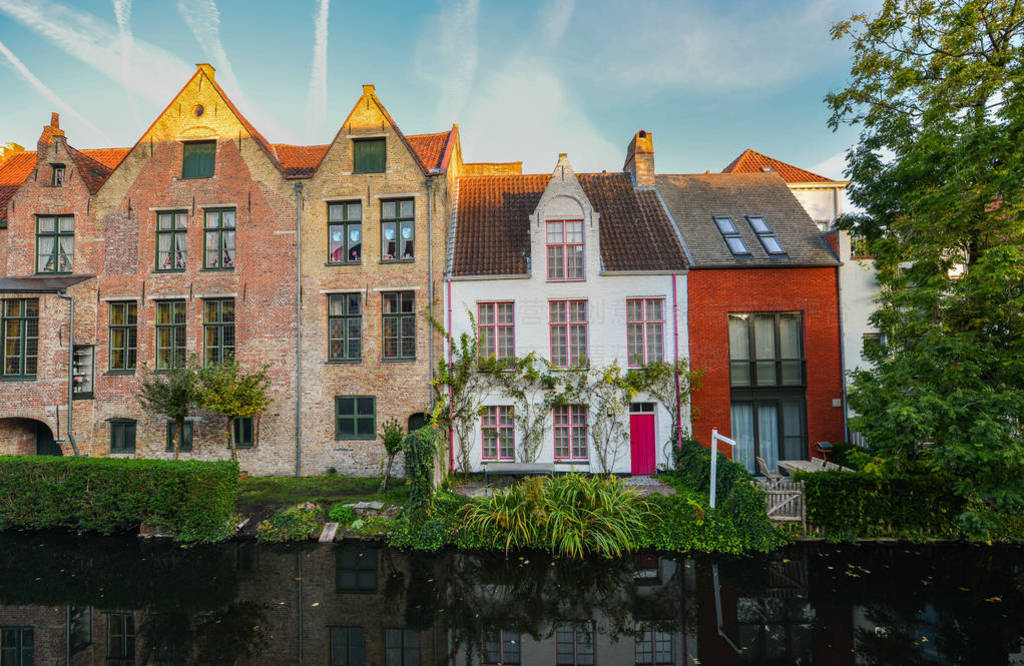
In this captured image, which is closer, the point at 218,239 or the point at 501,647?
the point at 501,647

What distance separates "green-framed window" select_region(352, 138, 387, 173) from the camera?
664 inches

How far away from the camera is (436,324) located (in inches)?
628

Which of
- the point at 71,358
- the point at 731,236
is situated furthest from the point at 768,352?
the point at 71,358

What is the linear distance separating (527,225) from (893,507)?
12.6 metres

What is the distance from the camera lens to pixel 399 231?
1667cm

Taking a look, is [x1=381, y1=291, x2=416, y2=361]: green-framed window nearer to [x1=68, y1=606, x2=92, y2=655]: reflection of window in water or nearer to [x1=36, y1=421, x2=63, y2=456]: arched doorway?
[x1=68, y1=606, x2=92, y2=655]: reflection of window in water

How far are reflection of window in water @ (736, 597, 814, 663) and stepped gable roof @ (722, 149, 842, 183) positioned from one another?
20.6 metres

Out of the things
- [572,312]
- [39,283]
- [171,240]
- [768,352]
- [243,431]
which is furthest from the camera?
[171,240]

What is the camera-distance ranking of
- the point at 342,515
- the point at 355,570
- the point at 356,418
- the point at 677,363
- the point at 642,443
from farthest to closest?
1. the point at 356,418
2. the point at 642,443
3. the point at 677,363
4. the point at 342,515
5. the point at 355,570

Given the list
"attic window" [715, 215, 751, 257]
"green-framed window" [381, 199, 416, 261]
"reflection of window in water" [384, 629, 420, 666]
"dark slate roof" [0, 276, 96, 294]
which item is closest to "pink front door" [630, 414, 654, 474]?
"attic window" [715, 215, 751, 257]

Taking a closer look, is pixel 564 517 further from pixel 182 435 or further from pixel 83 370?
pixel 83 370

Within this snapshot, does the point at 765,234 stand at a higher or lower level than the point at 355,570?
higher

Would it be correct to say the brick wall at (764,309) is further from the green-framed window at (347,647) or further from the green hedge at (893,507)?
the green-framed window at (347,647)

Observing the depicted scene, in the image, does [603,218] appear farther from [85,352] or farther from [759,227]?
[85,352]
